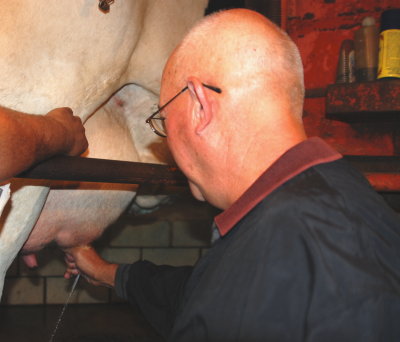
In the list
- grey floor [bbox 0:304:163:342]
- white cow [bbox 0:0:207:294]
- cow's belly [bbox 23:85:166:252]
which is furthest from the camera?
grey floor [bbox 0:304:163:342]

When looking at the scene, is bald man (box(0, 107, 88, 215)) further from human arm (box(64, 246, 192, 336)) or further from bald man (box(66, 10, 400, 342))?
human arm (box(64, 246, 192, 336))

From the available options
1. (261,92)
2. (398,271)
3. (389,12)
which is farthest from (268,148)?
(389,12)

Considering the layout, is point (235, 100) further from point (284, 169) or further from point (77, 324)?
point (77, 324)

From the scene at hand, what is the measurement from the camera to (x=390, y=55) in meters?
1.39

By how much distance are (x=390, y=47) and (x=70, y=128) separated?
3.25 ft

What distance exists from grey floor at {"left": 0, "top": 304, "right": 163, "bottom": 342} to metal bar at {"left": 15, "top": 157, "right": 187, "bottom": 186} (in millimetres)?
1509

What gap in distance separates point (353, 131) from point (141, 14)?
3.12 ft

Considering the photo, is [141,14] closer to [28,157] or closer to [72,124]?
[72,124]

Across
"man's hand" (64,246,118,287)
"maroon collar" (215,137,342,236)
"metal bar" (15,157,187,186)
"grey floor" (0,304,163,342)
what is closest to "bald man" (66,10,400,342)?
"maroon collar" (215,137,342,236)

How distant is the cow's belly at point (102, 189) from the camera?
1.08m

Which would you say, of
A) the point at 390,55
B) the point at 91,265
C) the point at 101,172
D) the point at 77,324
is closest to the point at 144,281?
the point at 91,265

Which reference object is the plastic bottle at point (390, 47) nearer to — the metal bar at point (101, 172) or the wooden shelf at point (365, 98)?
the wooden shelf at point (365, 98)

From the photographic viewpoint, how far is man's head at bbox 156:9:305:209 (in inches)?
25.6

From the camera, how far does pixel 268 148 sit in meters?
0.63
